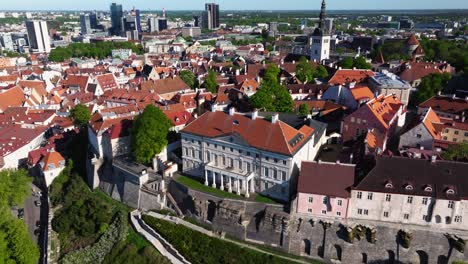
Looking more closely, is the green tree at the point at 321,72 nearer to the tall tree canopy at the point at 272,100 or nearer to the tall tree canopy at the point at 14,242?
the tall tree canopy at the point at 272,100

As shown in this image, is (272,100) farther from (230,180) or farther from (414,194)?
(414,194)

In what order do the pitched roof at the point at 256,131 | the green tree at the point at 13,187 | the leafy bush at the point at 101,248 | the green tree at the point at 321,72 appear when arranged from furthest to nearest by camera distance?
the green tree at the point at 321,72, the green tree at the point at 13,187, the leafy bush at the point at 101,248, the pitched roof at the point at 256,131

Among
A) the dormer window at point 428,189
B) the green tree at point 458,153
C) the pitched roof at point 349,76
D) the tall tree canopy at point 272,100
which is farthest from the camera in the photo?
the pitched roof at point 349,76

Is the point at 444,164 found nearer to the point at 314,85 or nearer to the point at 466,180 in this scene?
the point at 466,180

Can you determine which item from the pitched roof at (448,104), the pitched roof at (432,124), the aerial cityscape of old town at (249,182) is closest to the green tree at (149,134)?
the aerial cityscape of old town at (249,182)

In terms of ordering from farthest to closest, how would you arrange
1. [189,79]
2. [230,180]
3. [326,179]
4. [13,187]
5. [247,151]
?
[189,79] < [13,187] < [230,180] < [247,151] < [326,179]

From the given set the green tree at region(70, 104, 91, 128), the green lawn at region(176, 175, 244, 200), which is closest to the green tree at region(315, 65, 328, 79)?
the green lawn at region(176, 175, 244, 200)

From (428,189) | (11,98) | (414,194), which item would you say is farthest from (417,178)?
(11,98)
